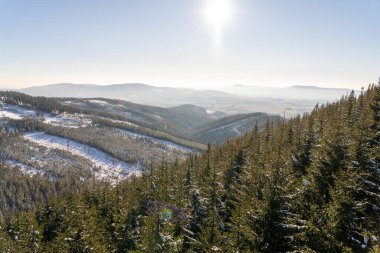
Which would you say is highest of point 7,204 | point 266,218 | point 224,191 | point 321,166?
point 321,166

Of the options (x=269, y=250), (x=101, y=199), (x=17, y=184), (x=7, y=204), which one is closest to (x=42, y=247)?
(x=101, y=199)

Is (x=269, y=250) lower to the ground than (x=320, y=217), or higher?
lower

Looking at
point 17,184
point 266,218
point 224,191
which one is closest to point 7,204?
point 17,184

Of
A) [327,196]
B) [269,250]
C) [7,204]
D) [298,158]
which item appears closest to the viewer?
[269,250]

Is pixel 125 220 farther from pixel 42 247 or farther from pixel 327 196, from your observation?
pixel 327 196

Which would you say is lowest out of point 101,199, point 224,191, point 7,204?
point 7,204

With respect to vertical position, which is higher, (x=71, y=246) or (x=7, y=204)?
(x=71, y=246)

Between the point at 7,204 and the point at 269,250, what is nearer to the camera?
the point at 269,250

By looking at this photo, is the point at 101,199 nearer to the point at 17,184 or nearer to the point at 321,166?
the point at 321,166

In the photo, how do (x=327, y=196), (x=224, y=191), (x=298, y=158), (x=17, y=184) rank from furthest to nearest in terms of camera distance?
(x=17, y=184) < (x=224, y=191) < (x=298, y=158) < (x=327, y=196)
